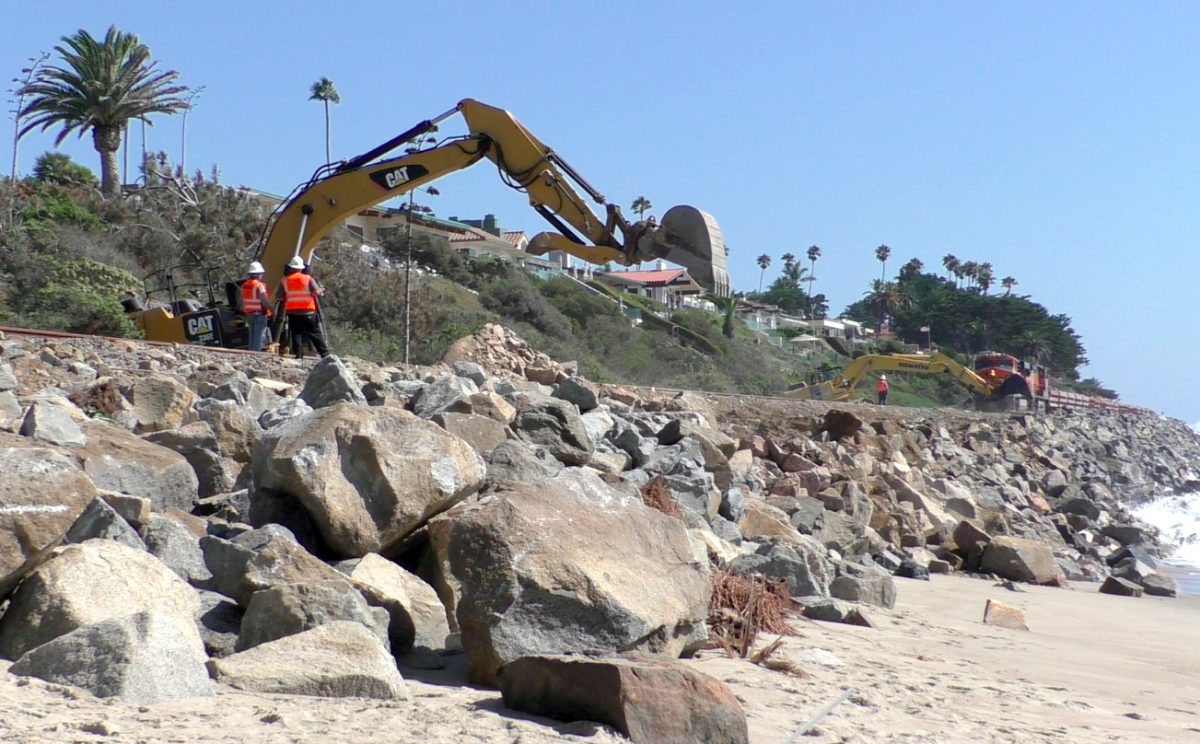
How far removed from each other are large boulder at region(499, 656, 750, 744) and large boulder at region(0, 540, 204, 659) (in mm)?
1092

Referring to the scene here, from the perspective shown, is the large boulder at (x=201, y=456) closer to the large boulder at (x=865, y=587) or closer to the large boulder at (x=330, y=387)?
the large boulder at (x=330, y=387)

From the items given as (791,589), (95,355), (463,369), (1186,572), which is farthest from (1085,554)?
(95,355)

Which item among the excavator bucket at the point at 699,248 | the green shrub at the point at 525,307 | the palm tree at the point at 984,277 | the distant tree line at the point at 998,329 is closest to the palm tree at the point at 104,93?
the green shrub at the point at 525,307

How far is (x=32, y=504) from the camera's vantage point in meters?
3.86

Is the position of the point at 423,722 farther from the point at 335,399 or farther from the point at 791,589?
the point at 335,399

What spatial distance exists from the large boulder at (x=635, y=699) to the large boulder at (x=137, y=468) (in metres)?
2.42

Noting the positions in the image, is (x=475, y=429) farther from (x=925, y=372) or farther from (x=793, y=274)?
(x=793, y=274)

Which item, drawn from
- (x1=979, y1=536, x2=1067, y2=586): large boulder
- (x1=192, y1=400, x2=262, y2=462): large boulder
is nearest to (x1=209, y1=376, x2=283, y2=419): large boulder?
(x1=192, y1=400, x2=262, y2=462): large boulder

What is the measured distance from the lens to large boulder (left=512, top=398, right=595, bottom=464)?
7965mm

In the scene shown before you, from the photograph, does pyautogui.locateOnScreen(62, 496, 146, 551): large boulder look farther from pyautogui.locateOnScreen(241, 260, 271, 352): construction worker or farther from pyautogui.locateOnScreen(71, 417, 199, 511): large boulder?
pyautogui.locateOnScreen(241, 260, 271, 352): construction worker

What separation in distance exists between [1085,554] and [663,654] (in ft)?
43.0

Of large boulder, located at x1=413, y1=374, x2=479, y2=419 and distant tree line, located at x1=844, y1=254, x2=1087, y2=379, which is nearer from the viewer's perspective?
large boulder, located at x1=413, y1=374, x2=479, y2=419

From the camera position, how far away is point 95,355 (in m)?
11.4

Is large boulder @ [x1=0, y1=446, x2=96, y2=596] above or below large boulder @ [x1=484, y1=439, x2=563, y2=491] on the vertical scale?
below
